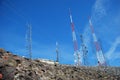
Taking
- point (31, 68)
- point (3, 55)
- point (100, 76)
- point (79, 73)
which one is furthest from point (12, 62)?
point (100, 76)

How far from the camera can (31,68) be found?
87.0 feet

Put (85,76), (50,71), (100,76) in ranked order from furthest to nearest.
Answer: (100,76) → (85,76) → (50,71)

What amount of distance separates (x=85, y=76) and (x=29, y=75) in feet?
47.6

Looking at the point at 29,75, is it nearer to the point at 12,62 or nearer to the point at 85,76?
the point at 12,62

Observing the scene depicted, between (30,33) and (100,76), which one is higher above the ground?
(30,33)

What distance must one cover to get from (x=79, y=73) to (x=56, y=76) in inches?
311

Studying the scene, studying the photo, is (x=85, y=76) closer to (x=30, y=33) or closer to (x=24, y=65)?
(x=24, y=65)

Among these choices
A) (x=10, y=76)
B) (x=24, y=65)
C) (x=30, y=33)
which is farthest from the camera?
(x=30, y=33)

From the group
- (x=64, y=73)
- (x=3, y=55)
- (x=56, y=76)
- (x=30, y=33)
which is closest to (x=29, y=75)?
(x=3, y=55)

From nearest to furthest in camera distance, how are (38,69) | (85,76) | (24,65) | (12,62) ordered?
1. (12,62)
2. (24,65)
3. (38,69)
4. (85,76)

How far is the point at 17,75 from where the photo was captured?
22391mm

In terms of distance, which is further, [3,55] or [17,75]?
[3,55]

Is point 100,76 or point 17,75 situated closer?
point 17,75

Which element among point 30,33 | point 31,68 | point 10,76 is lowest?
point 10,76
